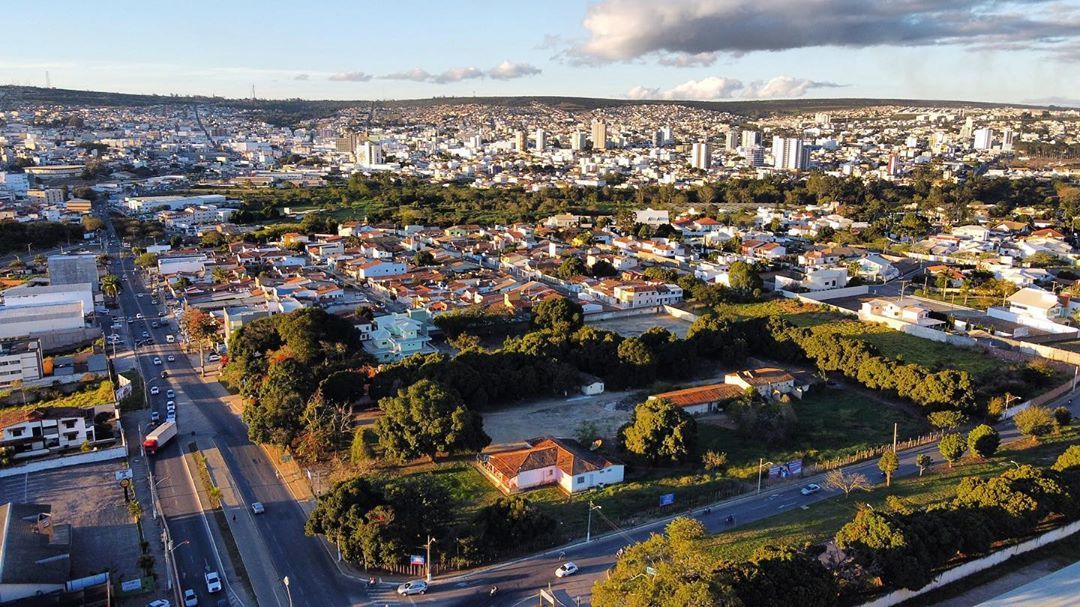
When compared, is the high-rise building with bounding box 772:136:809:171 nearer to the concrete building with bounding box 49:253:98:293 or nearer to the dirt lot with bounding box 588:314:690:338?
the dirt lot with bounding box 588:314:690:338

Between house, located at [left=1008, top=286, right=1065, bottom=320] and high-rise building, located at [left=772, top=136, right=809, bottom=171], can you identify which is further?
high-rise building, located at [left=772, top=136, right=809, bottom=171]

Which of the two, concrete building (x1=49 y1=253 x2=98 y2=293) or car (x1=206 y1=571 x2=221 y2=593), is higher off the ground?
concrete building (x1=49 y1=253 x2=98 y2=293)

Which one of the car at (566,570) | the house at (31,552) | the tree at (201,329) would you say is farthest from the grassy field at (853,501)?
the tree at (201,329)

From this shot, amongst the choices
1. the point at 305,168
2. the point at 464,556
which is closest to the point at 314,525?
the point at 464,556

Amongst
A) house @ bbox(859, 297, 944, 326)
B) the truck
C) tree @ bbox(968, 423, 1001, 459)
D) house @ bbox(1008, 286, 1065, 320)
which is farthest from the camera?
house @ bbox(1008, 286, 1065, 320)

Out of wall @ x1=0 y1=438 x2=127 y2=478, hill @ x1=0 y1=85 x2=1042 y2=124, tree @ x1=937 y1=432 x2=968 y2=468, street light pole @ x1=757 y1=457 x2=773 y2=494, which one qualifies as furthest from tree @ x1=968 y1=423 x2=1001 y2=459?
hill @ x1=0 y1=85 x2=1042 y2=124

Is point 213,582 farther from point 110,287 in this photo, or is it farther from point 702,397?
point 110,287

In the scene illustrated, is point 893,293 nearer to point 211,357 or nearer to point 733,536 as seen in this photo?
point 733,536

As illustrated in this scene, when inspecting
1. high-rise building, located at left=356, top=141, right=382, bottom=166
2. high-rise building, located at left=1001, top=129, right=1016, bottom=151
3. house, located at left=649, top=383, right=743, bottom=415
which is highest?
high-rise building, located at left=1001, top=129, right=1016, bottom=151
